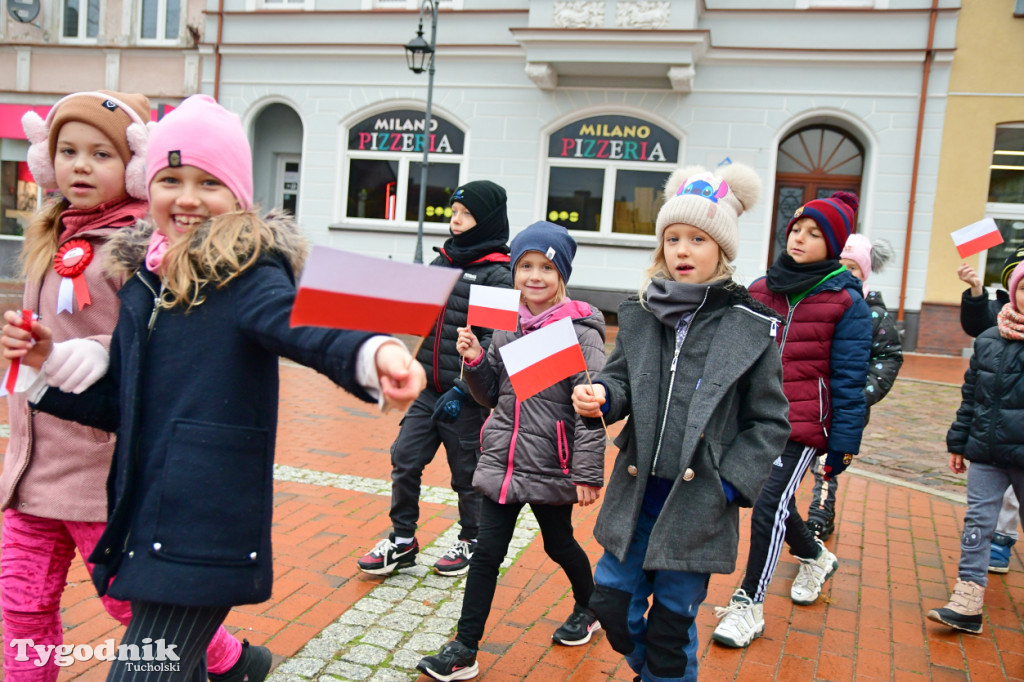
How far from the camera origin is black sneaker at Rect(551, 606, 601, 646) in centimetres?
324

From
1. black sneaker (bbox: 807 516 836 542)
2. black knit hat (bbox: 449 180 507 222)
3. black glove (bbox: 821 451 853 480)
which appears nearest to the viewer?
black glove (bbox: 821 451 853 480)

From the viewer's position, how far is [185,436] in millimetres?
1805

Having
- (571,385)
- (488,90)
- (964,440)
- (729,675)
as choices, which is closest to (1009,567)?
(964,440)

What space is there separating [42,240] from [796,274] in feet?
9.62

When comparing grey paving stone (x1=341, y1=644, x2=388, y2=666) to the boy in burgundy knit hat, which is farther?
the boy in burgundy knit hat

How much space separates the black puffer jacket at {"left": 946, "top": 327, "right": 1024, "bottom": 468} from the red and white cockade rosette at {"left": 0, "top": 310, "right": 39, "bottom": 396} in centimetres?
375

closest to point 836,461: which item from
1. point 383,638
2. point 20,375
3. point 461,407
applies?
point 461,407

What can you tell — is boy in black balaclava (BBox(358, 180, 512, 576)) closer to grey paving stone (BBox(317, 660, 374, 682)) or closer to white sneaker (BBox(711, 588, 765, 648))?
grey paving stone (BBox(317, 660, 374, 682))

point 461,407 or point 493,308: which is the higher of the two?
point 493,308

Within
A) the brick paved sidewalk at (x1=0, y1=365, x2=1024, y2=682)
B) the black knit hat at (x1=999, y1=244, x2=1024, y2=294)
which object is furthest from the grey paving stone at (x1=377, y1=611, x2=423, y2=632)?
the black knit hat at (x1=999, y1=244, x2=1024, y2=294)

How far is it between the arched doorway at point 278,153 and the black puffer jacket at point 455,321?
1387 centimetres

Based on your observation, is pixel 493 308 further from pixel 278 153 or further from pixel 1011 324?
pixel 278 153

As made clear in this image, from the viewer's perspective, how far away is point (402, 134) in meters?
15.9

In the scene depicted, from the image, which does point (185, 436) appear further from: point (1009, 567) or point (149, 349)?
point (1009, 567)
